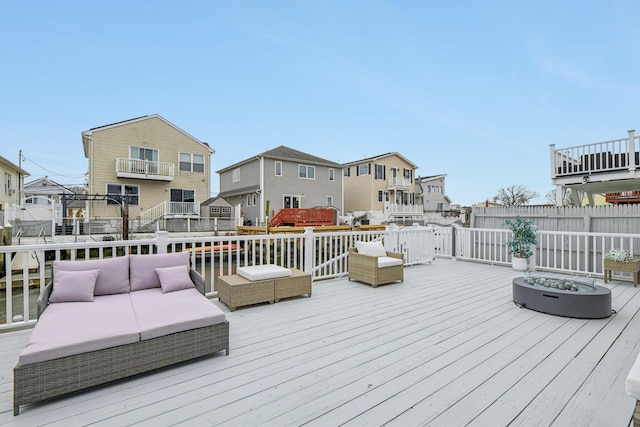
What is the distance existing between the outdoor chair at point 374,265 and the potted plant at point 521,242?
293 cm

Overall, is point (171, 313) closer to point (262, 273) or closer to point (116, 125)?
point (262, 273)

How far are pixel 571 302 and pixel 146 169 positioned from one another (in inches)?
730

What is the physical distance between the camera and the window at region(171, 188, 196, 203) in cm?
1766

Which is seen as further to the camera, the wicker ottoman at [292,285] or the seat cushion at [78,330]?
the wicker ottoman at [292,285]

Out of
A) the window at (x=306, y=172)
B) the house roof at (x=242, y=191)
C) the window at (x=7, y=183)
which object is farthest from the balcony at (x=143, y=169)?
the window at (x=7, y=183)

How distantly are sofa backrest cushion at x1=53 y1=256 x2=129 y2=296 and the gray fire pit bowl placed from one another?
492 cm

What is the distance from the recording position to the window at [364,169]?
2493 cm

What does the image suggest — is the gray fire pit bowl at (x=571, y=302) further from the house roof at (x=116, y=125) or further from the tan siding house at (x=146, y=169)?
the house roof at (x=116, y=125)

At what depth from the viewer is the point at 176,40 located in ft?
36.1

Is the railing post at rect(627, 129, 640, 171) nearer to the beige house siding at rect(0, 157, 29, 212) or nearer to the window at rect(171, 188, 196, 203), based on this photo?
the window at rect(171, 188, 196, 203)

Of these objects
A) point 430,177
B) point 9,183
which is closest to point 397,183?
point 430,177

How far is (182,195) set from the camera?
17.9 m

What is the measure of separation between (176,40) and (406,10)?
8294 millimetres

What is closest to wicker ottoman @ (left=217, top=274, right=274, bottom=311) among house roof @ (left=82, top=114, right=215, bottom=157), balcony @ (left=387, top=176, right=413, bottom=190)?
house roof @ (left=82, top=114, right=215, bottom=157)
